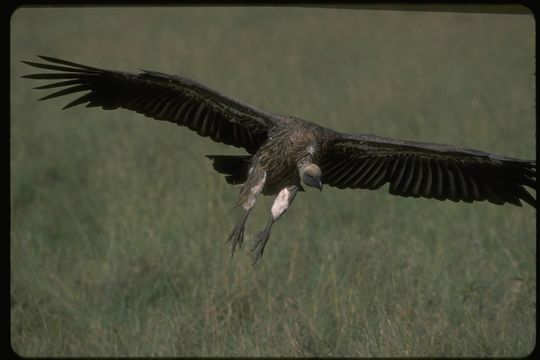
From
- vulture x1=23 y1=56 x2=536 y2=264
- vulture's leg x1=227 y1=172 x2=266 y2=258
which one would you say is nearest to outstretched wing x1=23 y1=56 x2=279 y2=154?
vulture x1=23 y1=56 x2=536 y2=264

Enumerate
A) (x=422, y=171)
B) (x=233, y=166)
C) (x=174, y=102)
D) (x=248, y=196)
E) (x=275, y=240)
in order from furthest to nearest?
(x=275, y=240), (x=422, y=171), (x=174, y=102), (x=233, y=166), (x=248, y=196)

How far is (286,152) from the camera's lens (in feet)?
17.9

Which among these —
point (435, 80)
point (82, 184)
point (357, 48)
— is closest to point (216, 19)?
point (357, 48)

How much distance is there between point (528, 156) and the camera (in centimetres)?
905

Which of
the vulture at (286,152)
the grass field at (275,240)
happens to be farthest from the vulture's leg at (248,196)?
the grass field at (275,240)

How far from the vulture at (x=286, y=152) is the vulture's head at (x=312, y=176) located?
1.4 inches

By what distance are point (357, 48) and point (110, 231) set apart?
325 inches

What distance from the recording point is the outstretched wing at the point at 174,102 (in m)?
5.66

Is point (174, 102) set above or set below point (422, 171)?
above

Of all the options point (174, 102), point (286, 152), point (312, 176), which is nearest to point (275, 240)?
point (174, 102)

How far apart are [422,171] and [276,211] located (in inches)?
47.3

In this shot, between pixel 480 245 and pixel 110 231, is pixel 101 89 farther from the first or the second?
pixel 480 245

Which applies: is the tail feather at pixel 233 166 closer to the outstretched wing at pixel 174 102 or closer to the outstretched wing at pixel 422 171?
the outstretched wing at pixel 174 102

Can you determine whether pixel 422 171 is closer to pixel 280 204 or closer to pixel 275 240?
pixel 280 204
